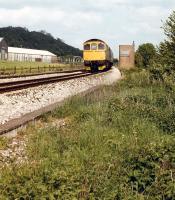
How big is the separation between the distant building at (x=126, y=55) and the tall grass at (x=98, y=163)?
3113 inches

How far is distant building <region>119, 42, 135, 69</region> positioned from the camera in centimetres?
9006

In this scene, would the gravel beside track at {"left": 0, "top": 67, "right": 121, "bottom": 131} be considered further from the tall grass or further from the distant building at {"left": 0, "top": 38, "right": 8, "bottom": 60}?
the distant building at {"left": 0, "top": 38, "right": 8, "bottom": 60}

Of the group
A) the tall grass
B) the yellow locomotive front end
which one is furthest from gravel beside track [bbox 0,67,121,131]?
the yellow locomotive front end

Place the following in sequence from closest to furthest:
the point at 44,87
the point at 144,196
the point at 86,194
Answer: the point at 86,194 → the point at 144,196 → the point at 44,87

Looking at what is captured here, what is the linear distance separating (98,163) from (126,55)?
8560cm

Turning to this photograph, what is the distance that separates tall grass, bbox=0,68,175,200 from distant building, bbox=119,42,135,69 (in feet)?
259

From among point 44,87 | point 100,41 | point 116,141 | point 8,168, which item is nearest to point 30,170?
point 8,168

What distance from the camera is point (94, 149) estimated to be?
842 centimetres

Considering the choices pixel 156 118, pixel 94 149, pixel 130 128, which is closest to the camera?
pixel 94 149

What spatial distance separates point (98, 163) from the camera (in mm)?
7359

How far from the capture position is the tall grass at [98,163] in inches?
233

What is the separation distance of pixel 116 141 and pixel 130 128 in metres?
1.67

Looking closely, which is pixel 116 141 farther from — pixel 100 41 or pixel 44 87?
pixel 100 41

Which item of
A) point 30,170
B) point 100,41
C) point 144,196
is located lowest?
point 144,196
